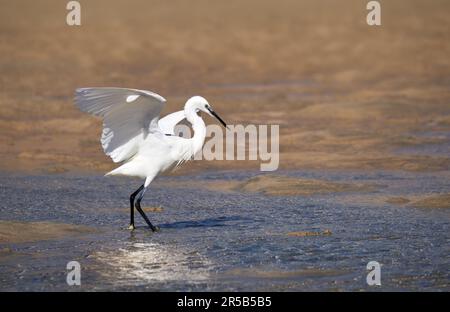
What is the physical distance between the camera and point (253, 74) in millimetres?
18766

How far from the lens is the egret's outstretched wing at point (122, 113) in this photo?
752 cm

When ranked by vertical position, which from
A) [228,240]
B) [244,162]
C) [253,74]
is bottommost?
[228,240]

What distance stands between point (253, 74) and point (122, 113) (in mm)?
11030

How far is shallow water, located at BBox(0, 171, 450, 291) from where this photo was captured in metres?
6.47

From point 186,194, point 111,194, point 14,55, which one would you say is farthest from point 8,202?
point 14,55

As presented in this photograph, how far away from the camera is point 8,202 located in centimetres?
930

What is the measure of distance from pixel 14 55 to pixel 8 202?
Answer: 9.89 metres

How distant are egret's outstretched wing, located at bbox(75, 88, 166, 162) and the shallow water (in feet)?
2.59

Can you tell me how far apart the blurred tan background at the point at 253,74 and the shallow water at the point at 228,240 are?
5.30ft

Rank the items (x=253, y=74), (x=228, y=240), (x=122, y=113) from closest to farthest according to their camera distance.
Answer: (x=228, y=240) → (x=122, y=113) → (x=253, y=74)

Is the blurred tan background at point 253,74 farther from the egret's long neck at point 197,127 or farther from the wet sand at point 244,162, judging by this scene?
the egret's long neck at point 197,127

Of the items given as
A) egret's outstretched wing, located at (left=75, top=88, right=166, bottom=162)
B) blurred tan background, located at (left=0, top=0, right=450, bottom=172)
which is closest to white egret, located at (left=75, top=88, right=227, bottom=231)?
egret's outstretched wing, located at (left=75, top=88, right=166, bottom=162)

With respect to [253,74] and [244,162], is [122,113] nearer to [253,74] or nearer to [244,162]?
[244,162]

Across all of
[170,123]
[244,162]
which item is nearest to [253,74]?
[244,162]
